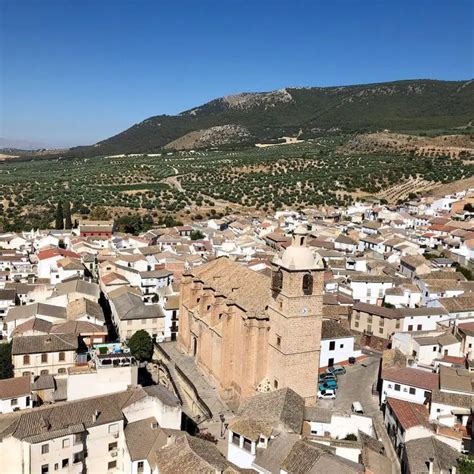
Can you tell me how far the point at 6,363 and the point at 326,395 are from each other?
2091 cm

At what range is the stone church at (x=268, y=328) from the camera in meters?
28.0

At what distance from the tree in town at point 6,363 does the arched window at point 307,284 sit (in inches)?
802

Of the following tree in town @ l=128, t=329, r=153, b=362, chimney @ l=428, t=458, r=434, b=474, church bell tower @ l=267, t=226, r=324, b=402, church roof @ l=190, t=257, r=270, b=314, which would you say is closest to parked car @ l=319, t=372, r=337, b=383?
church bell tower @ l=267, t=226, r=324, b=402

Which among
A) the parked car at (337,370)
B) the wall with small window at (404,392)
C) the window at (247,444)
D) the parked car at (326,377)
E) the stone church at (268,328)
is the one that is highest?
the stone church at (268,328)

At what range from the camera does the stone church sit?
1102 inches

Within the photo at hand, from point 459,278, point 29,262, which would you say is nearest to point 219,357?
point 459,278

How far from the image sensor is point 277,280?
2855 cm

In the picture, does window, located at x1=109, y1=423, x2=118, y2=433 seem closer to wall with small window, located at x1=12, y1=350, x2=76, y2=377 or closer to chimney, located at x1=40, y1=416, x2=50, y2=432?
chimney, located at x1=40, y1=416, x2=50, y2=432

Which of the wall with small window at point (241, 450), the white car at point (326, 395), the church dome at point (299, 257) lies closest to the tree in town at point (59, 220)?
the white car at point (326, 395)

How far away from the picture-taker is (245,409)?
86.8ft

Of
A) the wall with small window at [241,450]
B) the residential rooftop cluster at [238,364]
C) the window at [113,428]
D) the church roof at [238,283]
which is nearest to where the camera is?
the wall with small window at [241,450]

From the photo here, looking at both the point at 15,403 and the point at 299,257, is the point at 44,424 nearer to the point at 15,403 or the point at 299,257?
the point at 15,403

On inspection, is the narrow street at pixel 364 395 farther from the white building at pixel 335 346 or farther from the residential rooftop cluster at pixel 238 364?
the white building at pixel 335 346

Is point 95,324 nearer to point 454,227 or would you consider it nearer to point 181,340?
point 181,340
